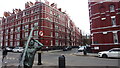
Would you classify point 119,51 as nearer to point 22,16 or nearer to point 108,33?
point 108,33

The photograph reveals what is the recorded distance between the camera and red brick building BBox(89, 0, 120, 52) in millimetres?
18812

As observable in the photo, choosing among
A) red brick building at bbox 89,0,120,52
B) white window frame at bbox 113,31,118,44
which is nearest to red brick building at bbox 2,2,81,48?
red brick building at bbox 89,0,120,52

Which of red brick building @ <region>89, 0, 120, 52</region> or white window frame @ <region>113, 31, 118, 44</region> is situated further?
red brick building @ <region>89, 0, 120, 52</region>

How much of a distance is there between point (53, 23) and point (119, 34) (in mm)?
25009

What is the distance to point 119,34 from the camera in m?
18.4

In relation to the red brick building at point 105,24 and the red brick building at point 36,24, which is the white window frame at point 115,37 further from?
the red brick building at point 36,24

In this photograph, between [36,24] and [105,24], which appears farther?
[36,24]

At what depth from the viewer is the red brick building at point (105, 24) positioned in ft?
61.7

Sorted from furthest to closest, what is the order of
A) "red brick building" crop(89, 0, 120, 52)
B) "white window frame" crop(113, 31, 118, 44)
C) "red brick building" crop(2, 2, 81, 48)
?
"red brick building" crop(2, 2, 81, 48) → "red brick building" crop(89, 0, 120, 52) → "white window frame" crop(113, 31, 118, 44)

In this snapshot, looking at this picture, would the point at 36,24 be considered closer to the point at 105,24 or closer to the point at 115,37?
the point at 105,24

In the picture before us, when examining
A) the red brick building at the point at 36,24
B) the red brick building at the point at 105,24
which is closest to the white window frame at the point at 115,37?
the red brick building at the point at 105,24

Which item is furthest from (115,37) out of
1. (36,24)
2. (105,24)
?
(36,24)

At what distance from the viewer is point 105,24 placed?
20.0 m

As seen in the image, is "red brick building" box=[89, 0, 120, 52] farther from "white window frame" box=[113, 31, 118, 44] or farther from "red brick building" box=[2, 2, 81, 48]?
"red brick building" box=[2, 2, 81, 48]
